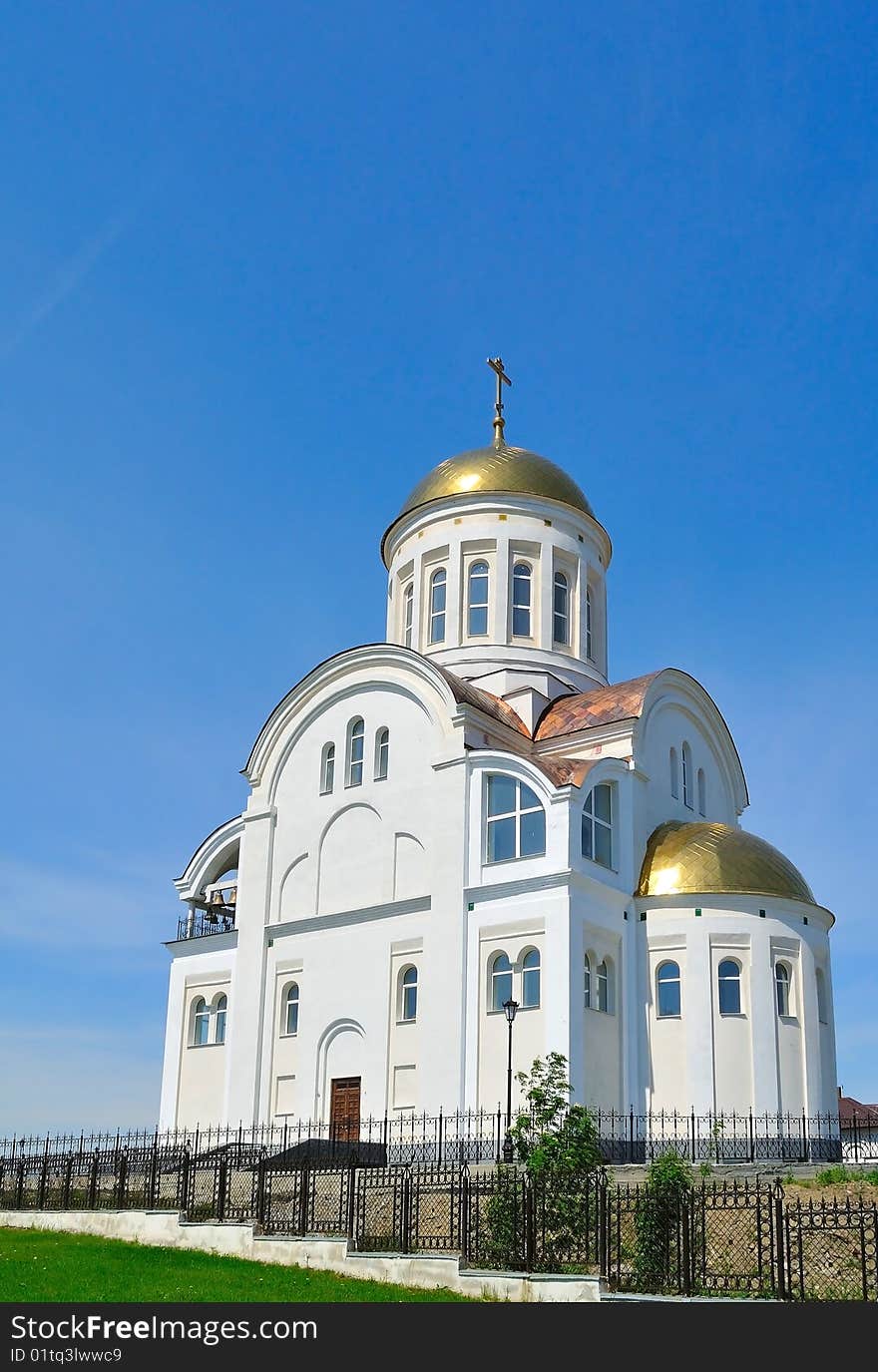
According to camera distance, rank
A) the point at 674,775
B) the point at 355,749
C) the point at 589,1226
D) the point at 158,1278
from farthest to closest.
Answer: the point at 674,775 → the point at 355,749 → the point at 589,1226 → the point at 158,1278

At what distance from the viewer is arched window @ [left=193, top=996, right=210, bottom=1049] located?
3147 centimetres

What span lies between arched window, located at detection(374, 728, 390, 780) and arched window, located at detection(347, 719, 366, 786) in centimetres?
48

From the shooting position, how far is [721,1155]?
956 inches

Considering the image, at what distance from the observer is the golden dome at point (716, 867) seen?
26562 millimetres

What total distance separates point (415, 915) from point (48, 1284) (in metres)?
14.4

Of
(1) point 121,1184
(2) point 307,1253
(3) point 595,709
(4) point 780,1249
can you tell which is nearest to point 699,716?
(3) point 595,709

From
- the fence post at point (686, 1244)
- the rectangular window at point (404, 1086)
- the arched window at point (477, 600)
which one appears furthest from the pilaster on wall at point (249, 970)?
the fence post at point (686, 1244)

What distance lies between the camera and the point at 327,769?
30516 millimetres

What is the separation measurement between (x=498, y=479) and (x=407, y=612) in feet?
13.7

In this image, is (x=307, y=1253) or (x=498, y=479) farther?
(x=498, y=479)

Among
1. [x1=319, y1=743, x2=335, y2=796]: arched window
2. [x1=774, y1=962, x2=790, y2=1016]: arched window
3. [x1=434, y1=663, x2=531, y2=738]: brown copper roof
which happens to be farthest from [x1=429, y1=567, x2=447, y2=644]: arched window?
[x1=774, y1=962, x2=790, y2=1016]: arched window

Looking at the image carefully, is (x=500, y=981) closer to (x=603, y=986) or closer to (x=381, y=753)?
(x=603, y=986)
